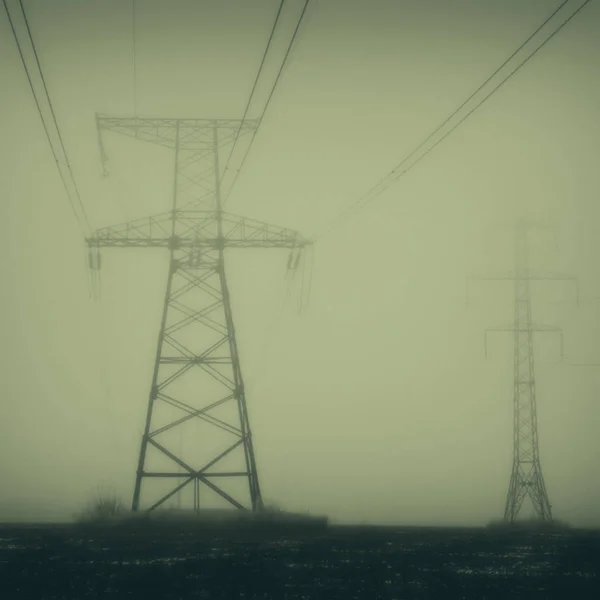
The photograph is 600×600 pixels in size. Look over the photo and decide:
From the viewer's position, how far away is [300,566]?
10.5m

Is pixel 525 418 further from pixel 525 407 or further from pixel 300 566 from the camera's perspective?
pixel 300 566

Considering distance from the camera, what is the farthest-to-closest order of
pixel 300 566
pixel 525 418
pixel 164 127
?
pixel 525 418, pixel 164 127, pixel 300 566

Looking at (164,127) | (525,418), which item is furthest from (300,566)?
(525,418)

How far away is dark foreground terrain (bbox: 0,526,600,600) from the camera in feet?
29.3

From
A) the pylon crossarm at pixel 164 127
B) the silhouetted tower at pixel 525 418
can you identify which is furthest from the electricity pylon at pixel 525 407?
the pylon crossarm at pixel 164 127

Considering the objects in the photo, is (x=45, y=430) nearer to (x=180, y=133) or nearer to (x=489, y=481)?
(x=489, y=481)

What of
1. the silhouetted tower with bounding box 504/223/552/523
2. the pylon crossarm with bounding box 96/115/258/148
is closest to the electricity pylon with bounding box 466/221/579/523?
the silhouetted tower with bounding box 504/223/552/523

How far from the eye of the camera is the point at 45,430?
95500mm

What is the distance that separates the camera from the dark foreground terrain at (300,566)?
8945mm

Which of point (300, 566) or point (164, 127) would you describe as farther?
point (164, 127)

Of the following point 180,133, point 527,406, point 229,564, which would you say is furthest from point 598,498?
point 229,564

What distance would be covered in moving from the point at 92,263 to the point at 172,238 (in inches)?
134

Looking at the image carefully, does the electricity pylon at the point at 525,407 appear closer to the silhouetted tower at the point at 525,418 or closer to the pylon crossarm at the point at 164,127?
the silhouetted tower at the point at 525,418

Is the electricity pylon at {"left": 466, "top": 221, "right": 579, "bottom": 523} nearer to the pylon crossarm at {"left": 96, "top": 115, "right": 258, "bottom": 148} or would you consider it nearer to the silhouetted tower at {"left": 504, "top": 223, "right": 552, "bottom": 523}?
the silhouetted tower at {"left": 504, "top": 223, "right": 552, "bottom": 523}
